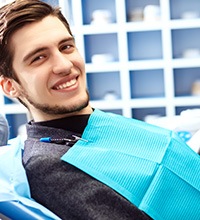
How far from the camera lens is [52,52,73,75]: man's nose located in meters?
0.90

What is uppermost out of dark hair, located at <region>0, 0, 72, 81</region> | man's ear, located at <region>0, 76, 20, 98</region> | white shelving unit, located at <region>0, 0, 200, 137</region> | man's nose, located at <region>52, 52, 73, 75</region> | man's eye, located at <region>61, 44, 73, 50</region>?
dark hair, located at <region>0, 0, 72, 81</region>

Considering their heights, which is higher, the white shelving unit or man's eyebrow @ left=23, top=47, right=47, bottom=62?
man's eyebrow @ left=23, top=47, right=47, bottom=62

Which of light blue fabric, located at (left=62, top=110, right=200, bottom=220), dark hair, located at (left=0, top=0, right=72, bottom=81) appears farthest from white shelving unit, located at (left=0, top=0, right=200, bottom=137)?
light blue fabric, located at (left=62, top=110, right=200, bottom=220)

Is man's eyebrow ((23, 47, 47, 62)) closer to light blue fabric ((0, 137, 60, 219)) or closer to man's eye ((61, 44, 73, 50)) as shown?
man's eye ((61, 44, 73, 50))

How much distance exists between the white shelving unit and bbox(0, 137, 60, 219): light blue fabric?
72.2 inches

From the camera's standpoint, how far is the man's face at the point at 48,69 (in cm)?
91

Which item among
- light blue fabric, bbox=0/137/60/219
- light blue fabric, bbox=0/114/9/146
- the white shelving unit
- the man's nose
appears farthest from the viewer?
the white shelving unit

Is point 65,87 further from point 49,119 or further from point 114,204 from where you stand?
point 114,204

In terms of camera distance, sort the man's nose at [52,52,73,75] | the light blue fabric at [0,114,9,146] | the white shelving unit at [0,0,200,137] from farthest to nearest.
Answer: the white shelving unit at [0,0,200,137]
the light blue fabric at [0,114,9,146]
the man's nose at [52,52,73,75]

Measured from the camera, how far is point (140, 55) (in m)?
2.78

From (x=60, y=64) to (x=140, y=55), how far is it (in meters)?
1.93

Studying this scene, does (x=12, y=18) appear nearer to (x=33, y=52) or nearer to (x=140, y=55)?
(x=33, y=52)

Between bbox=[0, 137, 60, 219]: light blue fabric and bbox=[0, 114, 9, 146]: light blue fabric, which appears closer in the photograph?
bbox=[0, 137, 60, 219]: light blue fabric

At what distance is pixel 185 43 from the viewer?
8.94 ft
